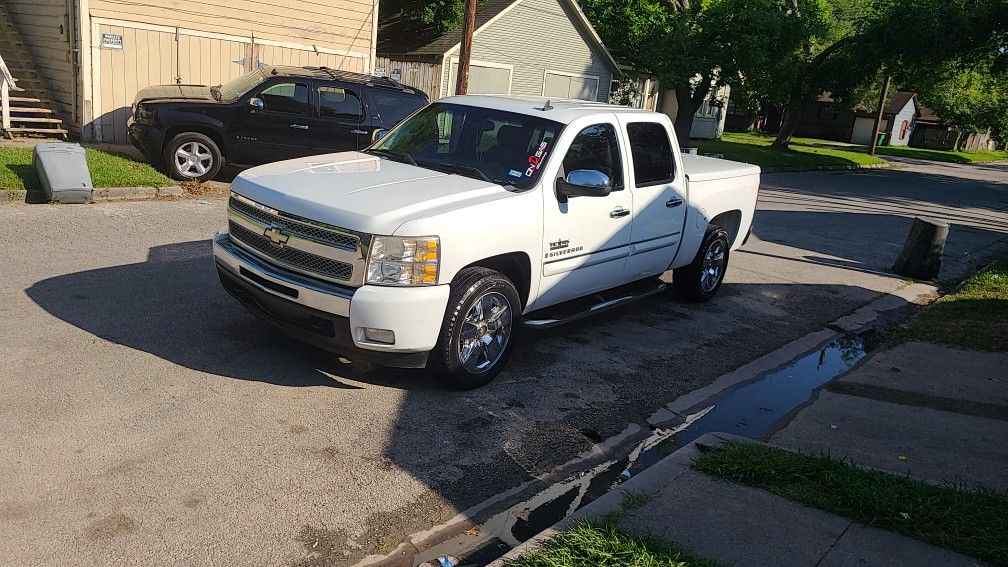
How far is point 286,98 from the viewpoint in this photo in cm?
1310

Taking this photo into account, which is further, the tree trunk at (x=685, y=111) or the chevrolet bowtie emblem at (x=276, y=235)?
the tree trunk at (x=685, y=111)

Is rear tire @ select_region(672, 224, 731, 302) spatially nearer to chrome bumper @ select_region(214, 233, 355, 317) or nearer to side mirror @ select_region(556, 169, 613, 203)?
side mirror @ select_region(556, 169, 613, 203)

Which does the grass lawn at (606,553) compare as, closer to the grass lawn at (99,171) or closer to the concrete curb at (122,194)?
the concrete curb at (122,194)

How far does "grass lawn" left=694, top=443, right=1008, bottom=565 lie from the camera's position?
409 cm

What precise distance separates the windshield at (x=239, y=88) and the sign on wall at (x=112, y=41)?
8.91ft

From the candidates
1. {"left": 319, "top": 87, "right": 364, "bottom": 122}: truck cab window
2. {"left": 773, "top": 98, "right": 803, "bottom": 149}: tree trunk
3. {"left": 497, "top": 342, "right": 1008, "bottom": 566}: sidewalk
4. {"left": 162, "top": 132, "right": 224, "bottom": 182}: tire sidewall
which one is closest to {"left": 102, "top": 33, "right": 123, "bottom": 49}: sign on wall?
{"left": 162, "top": 132, "right": 224, "bottom": 182}: tire sidewall

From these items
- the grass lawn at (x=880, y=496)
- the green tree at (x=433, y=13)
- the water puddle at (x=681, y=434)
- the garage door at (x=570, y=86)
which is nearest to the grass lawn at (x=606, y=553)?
the water puddle at (x=681, y=434)

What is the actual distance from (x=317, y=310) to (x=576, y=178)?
2164 millimetres

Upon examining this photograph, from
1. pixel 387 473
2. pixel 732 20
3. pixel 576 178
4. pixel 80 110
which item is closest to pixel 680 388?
pixel 576 178

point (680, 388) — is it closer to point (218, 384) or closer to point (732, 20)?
point (218, 384)

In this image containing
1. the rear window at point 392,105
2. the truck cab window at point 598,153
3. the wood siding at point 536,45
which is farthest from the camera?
the wood siding at point 536,45

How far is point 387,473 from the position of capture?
4.61 metres

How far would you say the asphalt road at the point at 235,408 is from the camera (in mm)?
3926

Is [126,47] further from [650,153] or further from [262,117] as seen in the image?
[650,153]
